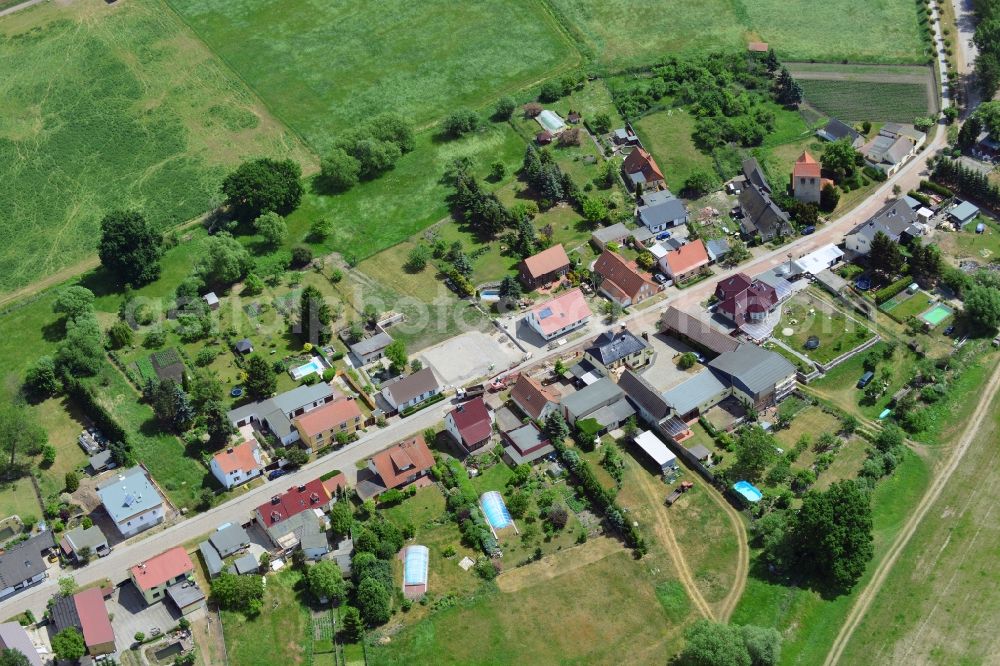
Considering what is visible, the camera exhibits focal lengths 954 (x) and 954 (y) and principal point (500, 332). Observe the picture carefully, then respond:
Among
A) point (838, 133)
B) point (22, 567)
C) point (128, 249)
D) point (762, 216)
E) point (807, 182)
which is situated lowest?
point (22, 567)

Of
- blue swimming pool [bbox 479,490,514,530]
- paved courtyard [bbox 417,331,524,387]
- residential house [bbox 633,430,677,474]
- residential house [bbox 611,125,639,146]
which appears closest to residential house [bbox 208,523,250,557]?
blue swimming pool [bbox 479,490,514,530]

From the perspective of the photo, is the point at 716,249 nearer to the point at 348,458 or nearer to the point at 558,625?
the point at 348,458

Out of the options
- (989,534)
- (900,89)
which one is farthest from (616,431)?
(900,89)

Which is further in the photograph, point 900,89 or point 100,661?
point 900,89

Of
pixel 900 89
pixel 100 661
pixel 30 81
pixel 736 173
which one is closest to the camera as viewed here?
pixel 100 661

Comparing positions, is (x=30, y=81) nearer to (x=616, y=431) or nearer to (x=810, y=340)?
(x=616, y=431)

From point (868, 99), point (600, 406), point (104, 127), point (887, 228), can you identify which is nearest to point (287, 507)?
point (600, 406)

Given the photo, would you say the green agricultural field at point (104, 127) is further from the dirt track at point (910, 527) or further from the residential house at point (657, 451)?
the dirt track at point (910, 527)
